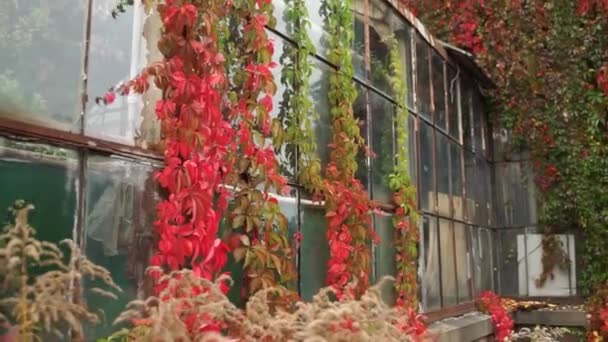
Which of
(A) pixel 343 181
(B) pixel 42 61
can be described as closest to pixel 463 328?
(A) pixel 343 181

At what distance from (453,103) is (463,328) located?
2840 mm

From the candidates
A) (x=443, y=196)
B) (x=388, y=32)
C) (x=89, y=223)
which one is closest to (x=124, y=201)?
(x=89, y=223)

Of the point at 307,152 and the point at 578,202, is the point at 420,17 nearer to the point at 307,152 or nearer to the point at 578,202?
the point at 578,202

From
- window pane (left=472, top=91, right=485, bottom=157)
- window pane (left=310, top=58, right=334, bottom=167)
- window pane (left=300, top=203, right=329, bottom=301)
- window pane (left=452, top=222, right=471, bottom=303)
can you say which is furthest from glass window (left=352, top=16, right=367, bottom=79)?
window pane (left=472, top=91, right=485, bottom=157)

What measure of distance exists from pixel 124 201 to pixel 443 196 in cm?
487

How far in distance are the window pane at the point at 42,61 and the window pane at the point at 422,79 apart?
14.3 feet

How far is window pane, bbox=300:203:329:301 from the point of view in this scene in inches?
164

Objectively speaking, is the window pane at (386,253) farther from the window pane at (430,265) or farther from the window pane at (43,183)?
the window pane at (43,183)

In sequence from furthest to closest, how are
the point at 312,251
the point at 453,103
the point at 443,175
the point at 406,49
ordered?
the point at 453,103 → the point at 443,175 → the point at 406,49 → the point at 312,251

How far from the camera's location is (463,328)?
636 centimetres

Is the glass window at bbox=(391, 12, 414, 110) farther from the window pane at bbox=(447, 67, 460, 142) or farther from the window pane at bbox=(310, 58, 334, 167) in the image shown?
the window pane at bbox=(310, 58, 334, 167)

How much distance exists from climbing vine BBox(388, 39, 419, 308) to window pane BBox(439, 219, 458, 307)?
111cm

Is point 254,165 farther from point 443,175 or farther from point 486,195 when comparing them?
point 486,195

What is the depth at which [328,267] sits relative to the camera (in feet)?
14.3
